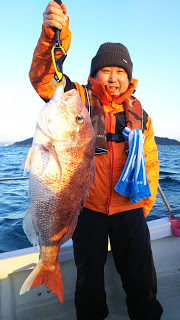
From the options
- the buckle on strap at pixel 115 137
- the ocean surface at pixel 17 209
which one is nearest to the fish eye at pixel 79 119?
the buckle on strap at pixel 115 137

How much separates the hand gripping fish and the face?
→ 0.80m

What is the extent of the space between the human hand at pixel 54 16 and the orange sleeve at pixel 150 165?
1488 millimetres

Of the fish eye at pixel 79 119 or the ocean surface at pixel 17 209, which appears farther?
the ocean surface at pixel 17 209

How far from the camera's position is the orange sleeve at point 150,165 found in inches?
107

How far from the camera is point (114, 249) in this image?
→ 2652mm

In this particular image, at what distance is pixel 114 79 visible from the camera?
2.69 metres

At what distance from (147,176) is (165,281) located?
1.75 meters

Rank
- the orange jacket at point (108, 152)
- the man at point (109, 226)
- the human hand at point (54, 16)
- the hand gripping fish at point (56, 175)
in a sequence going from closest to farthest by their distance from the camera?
the human hand at point (54, 16)
the hand gripping fish at point (56, 175)
the orange jacket at point (108, 152)
the man at point (109, 226)

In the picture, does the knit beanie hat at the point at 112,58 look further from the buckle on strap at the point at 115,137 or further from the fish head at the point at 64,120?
the fish head at the point at 64,120

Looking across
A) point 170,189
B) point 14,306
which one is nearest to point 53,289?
point 14,306

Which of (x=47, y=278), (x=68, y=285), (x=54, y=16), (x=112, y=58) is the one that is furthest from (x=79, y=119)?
(x=68, y=285)

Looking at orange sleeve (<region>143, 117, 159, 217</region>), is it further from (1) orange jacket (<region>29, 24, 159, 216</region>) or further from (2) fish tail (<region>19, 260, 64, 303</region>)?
(2) fish tail (<region>19, 260, 64, 303</region>)

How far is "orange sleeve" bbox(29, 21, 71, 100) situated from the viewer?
6.50ft

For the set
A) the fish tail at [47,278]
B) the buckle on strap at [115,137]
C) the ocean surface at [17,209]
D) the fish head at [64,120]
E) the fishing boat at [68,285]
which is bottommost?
the ocean surface at [17,209]
